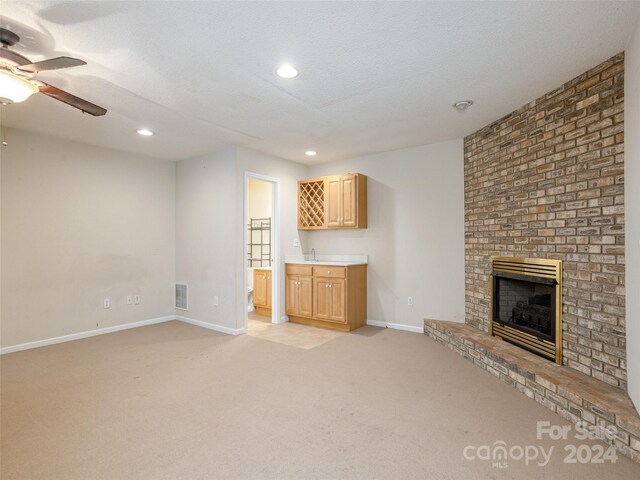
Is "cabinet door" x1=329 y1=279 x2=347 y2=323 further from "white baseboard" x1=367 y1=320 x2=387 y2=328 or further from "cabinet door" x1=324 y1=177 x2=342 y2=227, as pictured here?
"cabinet door" x1=324 y1=177 x2=342 y2=227

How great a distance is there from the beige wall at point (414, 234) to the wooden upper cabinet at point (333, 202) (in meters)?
0.25

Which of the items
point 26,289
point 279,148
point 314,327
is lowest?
point 314,327

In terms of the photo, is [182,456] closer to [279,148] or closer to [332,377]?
[332,377]

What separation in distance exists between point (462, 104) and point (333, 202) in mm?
2331

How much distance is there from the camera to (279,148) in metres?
4.69

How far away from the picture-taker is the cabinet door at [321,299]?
190 inches

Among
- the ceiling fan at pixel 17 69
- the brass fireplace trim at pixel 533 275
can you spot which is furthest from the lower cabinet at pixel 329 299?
the ceiling fan at pixel 17 69

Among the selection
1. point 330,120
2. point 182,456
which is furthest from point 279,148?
point 182,456

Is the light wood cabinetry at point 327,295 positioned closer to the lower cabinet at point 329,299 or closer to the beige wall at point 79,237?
the lower cabinet at point 329,299

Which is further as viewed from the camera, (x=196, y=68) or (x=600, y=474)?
(x=196, y=68)

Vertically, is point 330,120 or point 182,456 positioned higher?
point 330,120

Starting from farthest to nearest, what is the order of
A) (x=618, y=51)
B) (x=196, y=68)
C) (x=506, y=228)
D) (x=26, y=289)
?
(x=26, y=289)
(x=506, y=228)
(x=196, y=68)
(x=618, y=51)

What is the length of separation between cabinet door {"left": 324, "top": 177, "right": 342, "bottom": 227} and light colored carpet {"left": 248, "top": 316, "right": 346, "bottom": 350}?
61.7 inches

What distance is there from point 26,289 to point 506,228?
5441mm
